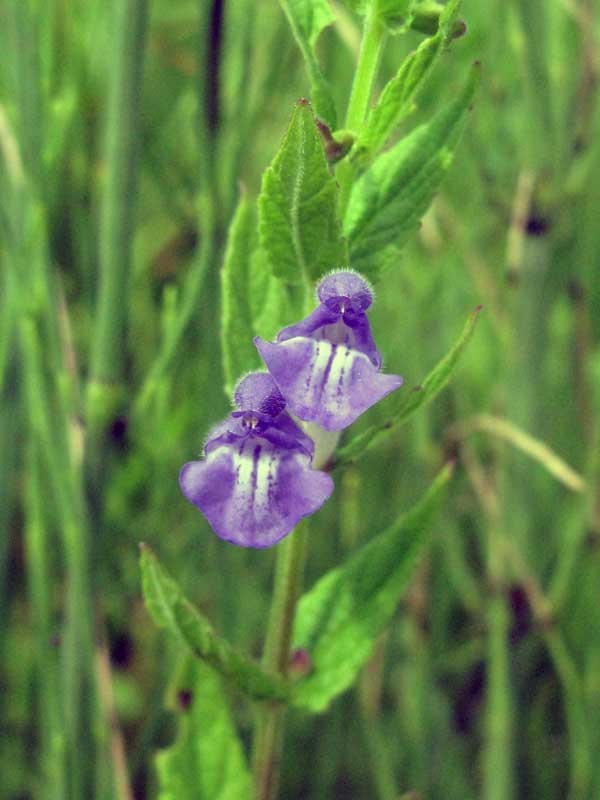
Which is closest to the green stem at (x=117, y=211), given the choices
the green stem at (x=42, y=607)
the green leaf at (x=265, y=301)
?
the green stem at (x=42, y=607)

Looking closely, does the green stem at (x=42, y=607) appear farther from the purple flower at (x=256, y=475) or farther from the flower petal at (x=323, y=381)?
the flower petal at (x=323, y=381)

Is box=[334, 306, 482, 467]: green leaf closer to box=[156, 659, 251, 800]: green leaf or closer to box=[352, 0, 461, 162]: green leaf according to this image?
box=[352, 0, 461, 162]: green leaf

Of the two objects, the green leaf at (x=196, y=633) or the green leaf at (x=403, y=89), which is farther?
the green leaf at (x=196, y=633)

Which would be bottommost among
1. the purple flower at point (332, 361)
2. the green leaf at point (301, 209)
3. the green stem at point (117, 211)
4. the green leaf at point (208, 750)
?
the green leaf at point (208, 750)

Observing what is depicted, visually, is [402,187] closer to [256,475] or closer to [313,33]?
[313,33]

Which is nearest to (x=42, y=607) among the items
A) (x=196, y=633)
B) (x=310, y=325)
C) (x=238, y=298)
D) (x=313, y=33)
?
(x=196, y=633)

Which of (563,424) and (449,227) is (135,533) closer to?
(449,227)

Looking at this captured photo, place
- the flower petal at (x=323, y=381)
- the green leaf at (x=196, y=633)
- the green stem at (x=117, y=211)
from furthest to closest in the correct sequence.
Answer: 1. the green stem at (x=117, y=211)
2. the green leaf at (x=196, y=633)
3. the flower petal at (x=323, y=381)
